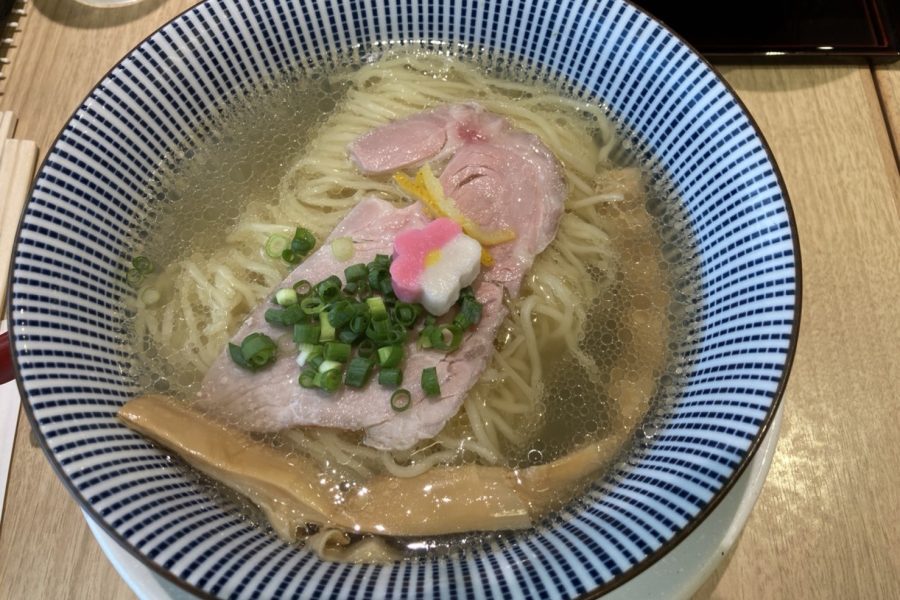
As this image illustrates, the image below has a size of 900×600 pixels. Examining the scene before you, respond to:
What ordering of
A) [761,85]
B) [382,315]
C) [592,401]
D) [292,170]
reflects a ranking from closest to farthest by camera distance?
[382,315], [592,401], [292,170], [761,85]

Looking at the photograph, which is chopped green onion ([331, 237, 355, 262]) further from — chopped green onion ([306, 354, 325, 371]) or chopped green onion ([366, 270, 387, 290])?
chopped green onion ([306, 354, 325, 371])

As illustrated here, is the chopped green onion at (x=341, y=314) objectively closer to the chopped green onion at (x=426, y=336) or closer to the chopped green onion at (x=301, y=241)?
the chopped green onion at (x=426, y=336)

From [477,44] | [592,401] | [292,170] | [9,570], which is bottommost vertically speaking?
[9,570]

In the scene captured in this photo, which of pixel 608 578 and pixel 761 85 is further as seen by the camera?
pixel 761 85

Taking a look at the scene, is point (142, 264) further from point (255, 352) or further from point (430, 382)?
point (430, 382)

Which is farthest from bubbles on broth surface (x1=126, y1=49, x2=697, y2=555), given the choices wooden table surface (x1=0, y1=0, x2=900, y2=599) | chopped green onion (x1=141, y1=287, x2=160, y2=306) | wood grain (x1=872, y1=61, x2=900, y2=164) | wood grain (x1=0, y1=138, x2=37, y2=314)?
wood grain (x1=872, y1=61, x2=900, y2=164)

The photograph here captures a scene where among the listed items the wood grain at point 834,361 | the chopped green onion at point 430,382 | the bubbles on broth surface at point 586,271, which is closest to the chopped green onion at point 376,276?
the chopped green onion at point 430,382

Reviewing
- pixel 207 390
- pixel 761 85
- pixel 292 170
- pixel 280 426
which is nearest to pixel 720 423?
pixel 280 426

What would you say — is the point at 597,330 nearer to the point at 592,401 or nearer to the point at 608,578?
the point at 592,401
